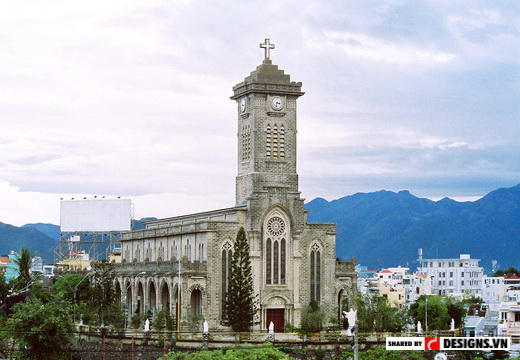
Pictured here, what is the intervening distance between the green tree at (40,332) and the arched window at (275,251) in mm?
24059

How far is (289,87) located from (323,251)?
14588 mm

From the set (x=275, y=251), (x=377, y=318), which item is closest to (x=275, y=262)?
(x=275, y=251)

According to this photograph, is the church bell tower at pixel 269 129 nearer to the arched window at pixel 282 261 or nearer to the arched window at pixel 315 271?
the arched window at pixel 282 261

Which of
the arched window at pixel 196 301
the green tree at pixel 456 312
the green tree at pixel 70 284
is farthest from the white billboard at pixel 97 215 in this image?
the arched window at pixel 196 301

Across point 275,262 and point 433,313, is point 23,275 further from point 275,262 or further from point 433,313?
point 433,313

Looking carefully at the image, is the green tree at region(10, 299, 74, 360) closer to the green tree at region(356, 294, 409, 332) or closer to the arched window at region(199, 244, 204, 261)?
Result: the arched window at region(199, 244, 204, 261)

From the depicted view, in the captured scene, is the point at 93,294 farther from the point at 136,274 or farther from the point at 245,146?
the point at 245,146

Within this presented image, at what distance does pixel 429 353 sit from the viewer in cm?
7881

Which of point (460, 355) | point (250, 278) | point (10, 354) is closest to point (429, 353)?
point (460, 355)

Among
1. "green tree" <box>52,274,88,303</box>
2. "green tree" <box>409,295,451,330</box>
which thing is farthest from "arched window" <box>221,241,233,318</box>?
"green tree" <box>52,274,88,303</box>

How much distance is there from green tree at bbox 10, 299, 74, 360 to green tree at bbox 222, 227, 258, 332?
1848cm

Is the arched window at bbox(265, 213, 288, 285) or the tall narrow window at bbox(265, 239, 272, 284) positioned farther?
the arched window at bbox(265, 213, 288, 285)

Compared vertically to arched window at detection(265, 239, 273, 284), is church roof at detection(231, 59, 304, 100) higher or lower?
higher

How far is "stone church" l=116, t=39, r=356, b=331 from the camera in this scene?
291 feet
